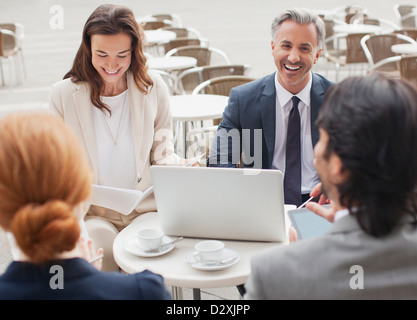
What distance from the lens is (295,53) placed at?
2422 mm

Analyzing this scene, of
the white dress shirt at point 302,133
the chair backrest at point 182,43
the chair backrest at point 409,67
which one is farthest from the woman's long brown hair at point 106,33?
the chair backrest at point 182,43

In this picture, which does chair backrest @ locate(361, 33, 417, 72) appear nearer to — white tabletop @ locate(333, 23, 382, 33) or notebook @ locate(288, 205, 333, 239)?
white tabletop @ locate(333, 23, 382, 33)

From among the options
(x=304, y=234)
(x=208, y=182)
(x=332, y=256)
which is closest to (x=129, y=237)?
(x=208, y=182)

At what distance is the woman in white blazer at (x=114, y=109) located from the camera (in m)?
2.29

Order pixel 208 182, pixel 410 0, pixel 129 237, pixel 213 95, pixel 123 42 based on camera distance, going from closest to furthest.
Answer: pixel 208 182 → pixel 129 237 → pixel 123 42 → pixel 213 95 → pixel 410 0

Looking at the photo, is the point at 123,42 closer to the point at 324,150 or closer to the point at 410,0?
the point at 324,150

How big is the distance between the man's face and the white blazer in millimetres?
562

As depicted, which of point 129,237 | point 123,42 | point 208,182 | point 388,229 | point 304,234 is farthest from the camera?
point 123,42

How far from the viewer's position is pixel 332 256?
108 cm

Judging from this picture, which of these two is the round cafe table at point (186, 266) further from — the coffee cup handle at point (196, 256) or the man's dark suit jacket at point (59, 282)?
the man's dark suit jacket at point (59, 282)

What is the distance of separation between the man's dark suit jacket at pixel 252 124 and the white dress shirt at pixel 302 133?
24 mm

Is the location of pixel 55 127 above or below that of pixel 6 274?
above

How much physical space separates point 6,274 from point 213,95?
316cm

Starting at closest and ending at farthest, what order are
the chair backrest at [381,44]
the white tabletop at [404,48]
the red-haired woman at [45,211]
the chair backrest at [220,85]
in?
the red-haired woman at [45,211], the chair backrest at [220,85], the white tabletop at [404,48], the chair backrest at [381,44]
